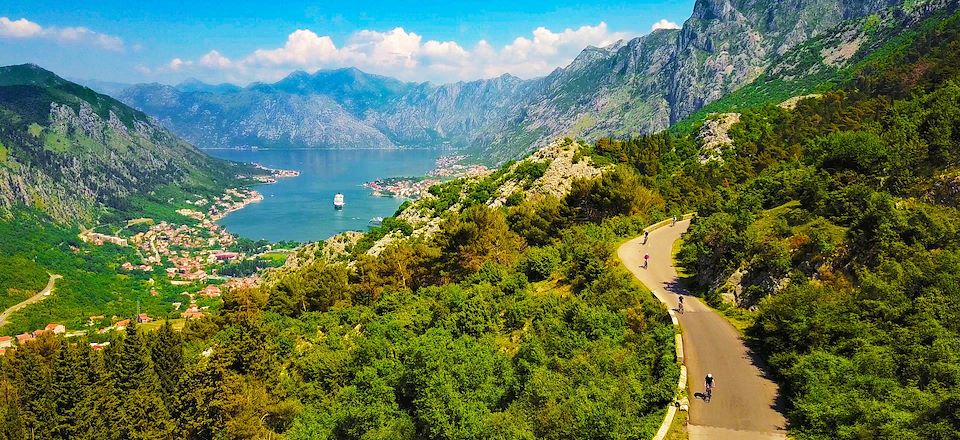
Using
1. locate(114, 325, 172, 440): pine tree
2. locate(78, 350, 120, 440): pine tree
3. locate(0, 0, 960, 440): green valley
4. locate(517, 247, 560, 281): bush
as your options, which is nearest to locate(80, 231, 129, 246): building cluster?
Result: locate(0, 0, 960, 440): green valley

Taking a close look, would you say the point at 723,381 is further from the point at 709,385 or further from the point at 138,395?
the point at 138,395

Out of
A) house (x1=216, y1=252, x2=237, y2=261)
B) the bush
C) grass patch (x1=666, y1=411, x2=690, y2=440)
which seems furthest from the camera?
house (x1=216, y1=252, x2=237, y2=261)

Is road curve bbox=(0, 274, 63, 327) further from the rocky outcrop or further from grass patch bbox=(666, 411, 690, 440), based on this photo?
grass patch bbox=(666, 411, 690, 440)

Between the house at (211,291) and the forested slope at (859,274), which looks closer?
the forested slope at (859,274)

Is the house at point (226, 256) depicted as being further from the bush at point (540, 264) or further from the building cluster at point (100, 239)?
the bush at point (540, 264)

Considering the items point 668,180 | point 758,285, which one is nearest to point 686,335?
point 758,285

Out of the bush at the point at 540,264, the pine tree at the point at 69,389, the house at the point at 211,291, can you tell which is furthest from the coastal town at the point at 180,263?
the bush at the point at 540,264
